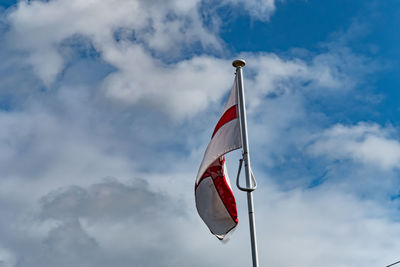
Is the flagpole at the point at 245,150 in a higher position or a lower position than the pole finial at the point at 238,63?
lower

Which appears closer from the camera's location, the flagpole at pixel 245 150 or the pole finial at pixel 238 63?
the flagpole at pixel 245 150

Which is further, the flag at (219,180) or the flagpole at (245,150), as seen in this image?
the flag at (219,180)

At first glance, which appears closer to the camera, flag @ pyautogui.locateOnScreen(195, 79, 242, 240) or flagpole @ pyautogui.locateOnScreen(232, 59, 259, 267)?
flagpole @ pyautogui.locateOnScreen(232, 59, 259, 267)

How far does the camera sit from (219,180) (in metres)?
16.2

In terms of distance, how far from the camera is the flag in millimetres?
15656

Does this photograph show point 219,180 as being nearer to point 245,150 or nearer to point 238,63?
point 245,150

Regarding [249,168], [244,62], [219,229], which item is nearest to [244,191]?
[249,168]

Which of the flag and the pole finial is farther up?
the pole finial

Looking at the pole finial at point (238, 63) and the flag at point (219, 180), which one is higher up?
the pole finial at point (238, 63)

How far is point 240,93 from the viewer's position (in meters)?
16.2

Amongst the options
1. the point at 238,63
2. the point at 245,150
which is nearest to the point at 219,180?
the point at 245,150

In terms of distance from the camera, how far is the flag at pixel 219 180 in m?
15.7

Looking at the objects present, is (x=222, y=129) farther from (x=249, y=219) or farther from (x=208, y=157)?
(x=249, y=219)

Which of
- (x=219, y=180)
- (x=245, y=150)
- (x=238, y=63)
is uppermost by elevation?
(x=238, y=63)
